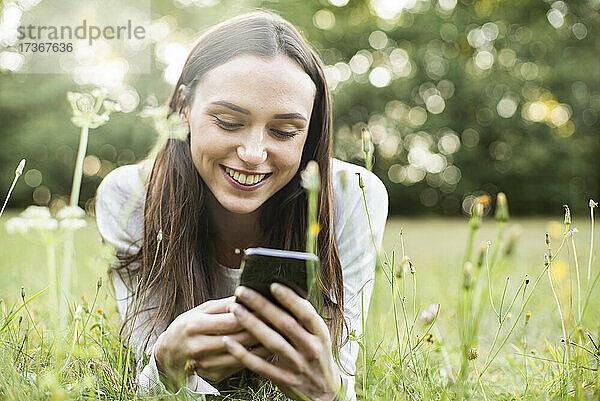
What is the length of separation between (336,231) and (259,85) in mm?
508

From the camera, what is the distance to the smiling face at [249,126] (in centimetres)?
159

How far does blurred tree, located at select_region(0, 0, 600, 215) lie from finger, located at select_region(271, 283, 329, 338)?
11194mm

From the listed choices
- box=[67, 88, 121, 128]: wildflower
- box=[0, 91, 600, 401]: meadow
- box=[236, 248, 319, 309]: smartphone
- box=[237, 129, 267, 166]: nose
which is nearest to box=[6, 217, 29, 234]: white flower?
box=[0, 91, 600, 401]: meadow

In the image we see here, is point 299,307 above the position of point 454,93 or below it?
below

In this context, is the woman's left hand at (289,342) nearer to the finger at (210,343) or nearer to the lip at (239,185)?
the finger at (210,343)

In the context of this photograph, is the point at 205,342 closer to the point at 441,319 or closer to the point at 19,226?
the point at 19,226

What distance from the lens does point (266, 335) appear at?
117cm

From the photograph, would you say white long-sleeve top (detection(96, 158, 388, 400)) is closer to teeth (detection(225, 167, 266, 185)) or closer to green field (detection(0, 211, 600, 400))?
green field (detection(0, 211, 600, 400))

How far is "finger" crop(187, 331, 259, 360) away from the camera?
1.23 metres

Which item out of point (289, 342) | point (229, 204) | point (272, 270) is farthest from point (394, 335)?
point (272, 270)

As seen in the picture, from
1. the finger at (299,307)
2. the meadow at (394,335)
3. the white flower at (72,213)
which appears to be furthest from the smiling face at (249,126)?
the white flower at (72,213)

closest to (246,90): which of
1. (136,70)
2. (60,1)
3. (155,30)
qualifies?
(60,1)

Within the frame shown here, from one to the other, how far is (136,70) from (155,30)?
1.40 m

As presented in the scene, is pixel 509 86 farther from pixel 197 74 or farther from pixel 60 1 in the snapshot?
pixel 197 74
